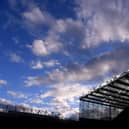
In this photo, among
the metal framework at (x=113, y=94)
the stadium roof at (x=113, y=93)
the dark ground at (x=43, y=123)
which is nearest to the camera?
the dark ground at (x=43, y=123)

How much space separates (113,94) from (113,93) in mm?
586

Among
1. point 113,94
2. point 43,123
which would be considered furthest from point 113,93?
point 43,123

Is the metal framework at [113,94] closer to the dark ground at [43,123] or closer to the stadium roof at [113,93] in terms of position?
the stadium roof at [113,93]

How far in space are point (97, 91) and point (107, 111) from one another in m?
8.84

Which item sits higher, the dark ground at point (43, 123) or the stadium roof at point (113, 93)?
the stadium roof at point (113, 93)

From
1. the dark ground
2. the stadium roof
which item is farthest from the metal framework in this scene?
the dark ground

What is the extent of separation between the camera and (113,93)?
43500 millimetres

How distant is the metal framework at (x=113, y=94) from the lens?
123 ft

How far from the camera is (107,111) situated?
50.5 meters

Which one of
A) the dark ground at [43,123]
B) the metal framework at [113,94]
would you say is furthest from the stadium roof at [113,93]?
the dark ground at [43,123]

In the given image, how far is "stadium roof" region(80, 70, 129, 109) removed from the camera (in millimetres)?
37406

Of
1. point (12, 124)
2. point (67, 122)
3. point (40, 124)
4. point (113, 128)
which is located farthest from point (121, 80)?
point (12, 124)

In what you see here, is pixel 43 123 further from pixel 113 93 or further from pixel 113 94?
pixel 113 94

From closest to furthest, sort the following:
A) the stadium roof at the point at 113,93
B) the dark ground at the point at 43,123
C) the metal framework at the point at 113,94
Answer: the dark ground at the point at 43,123
the stadium roof at the point at 113,93
the metal framework at the point at 113,94
